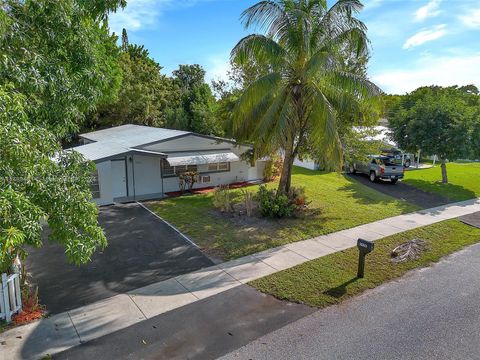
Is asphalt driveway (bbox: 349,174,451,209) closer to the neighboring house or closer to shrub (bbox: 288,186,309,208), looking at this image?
shrub (bbox: 288,186,309,208)

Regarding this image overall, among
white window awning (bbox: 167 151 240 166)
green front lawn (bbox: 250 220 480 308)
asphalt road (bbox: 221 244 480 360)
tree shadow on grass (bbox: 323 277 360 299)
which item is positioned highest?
white window awning (bbox: 167 151 240 166)

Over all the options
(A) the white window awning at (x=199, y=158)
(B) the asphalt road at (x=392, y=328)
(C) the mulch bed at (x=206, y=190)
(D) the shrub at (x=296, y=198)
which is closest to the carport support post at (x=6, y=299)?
(B) the asphalt road at (x=392, y=328)

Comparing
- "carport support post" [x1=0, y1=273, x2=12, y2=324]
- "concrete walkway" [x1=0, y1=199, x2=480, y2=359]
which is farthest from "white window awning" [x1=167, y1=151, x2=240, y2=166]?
"carport support post" [x1=0, y1=273, x2=12, y2=324]

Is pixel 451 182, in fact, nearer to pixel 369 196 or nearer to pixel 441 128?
pixel 441 128

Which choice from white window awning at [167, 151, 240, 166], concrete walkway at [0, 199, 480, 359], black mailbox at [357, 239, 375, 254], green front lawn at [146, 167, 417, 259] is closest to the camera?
concrete walkway at [0, 199, 480, 359]

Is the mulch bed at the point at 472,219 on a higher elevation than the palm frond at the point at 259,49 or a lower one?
lower

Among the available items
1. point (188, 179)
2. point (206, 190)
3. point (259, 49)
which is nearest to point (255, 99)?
point (259, 49)

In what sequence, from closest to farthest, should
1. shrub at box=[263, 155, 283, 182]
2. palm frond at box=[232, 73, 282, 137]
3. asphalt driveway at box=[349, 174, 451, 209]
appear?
palm frond at box=[232, 73, 282, 137] → asphalt driveway at box=[349, 174, 451, 209] → shrub at box=[263, 155, 283, 182]

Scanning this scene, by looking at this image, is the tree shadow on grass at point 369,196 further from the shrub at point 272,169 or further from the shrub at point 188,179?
the shrub at point 188,179
